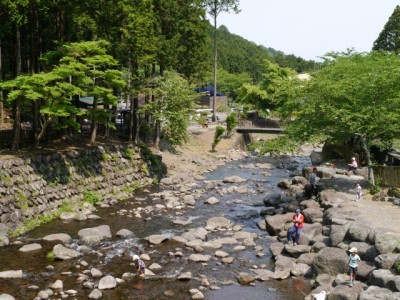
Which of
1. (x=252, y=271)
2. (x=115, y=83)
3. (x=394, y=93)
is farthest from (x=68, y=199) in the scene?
(x=394, y=93)

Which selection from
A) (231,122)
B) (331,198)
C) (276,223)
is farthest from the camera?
(231,122)

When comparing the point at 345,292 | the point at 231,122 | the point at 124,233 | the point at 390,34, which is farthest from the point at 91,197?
the point at 390,34

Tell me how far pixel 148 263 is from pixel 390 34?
7534 centimetres

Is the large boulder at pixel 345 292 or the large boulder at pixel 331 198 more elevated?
the large boulder at pixel 331 198

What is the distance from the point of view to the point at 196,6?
48.5 m

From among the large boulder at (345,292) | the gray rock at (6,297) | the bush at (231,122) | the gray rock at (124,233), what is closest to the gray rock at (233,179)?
the gray rock at (124,233)

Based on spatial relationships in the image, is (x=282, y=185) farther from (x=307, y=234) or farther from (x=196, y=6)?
(x=196, y=6)

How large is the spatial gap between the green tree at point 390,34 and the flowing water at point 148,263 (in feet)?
204

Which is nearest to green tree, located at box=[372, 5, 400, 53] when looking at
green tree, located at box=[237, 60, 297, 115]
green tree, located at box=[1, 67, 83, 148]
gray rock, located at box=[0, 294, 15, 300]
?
green tree, located at box=[237, 60, 297, 115]

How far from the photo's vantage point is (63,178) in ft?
94.2

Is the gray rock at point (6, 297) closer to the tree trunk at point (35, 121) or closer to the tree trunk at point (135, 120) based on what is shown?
the tree trunk at point (35, 121)

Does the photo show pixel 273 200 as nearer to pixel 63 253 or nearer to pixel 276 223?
pixel 276 223

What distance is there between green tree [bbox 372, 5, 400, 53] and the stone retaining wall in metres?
59.9

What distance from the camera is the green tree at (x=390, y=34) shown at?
7875 cm
